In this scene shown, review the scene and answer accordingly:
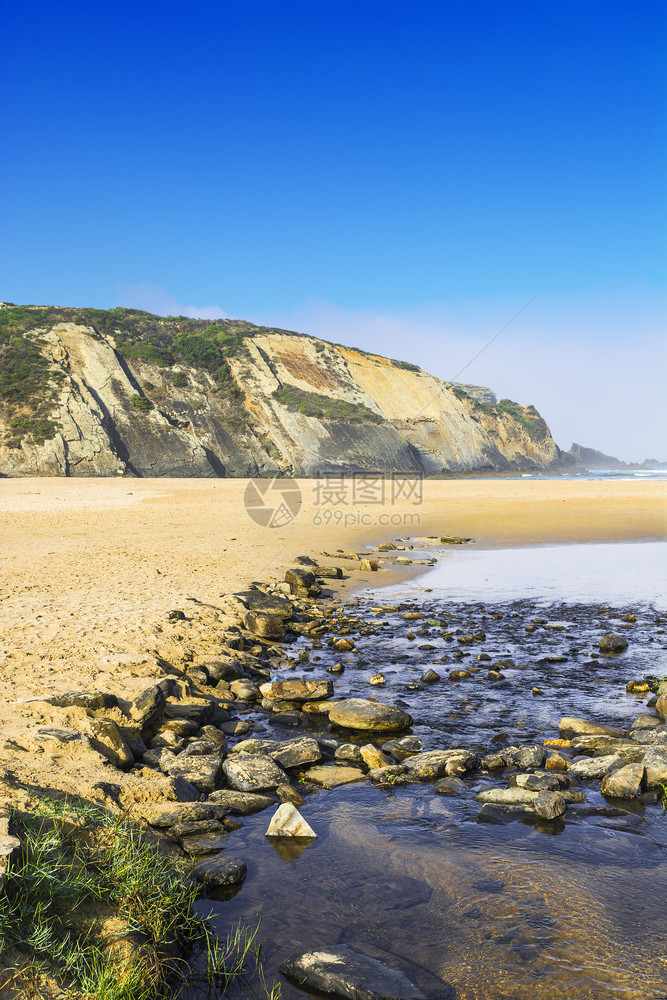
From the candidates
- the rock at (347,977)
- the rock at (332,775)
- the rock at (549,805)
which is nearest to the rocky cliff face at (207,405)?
the rock at (332,775)

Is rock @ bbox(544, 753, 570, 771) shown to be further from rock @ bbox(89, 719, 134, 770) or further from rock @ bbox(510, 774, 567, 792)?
rock @ bbox(89, 719, 134, 770)

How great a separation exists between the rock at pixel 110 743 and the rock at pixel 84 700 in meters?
0.34

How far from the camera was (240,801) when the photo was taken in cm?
508

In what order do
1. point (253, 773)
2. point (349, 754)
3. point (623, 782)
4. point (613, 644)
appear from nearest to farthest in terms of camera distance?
point (623, 782)
point (253, 773)
point (349, 754)
point (613, 644)

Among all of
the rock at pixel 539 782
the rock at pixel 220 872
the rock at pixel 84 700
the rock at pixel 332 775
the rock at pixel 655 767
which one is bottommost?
the rock at pixel 332 775

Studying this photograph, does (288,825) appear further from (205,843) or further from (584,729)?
(584,729)

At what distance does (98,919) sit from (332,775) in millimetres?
2697

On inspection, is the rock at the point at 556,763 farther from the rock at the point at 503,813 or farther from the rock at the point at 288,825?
the rock at the point at 288,825

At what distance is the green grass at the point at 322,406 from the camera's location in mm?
68062

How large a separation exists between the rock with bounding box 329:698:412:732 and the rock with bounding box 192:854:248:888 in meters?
2.67

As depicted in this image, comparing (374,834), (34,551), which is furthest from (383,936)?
(34,551)

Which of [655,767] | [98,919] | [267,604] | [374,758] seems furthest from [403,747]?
[267,604]

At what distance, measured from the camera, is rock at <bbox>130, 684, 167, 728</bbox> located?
20.5 feet

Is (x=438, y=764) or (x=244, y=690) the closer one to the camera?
(x=438, y=764)
